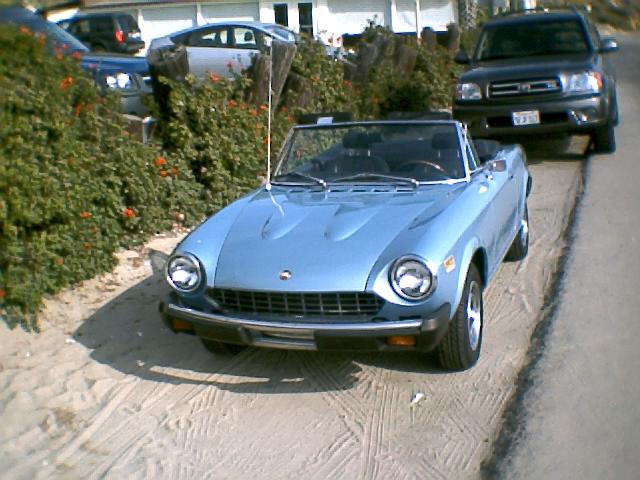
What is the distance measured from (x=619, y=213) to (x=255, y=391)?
190 inches

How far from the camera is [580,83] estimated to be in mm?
11125

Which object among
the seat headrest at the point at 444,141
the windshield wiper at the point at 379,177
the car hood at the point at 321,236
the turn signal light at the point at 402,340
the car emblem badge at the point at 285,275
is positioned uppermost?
the seat headrest at the point at 444,141

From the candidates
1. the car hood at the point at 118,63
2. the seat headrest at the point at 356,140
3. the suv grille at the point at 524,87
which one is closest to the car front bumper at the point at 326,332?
the seat headrest at the point at 356,140

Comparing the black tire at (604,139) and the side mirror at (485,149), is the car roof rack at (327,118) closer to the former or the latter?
the side mirror at (485,149)

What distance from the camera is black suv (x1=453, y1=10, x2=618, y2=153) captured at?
11094 millimetres

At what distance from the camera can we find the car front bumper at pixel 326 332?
475 centimetres

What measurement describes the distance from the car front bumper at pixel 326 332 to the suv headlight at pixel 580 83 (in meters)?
6.99

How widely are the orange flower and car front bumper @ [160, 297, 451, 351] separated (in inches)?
101

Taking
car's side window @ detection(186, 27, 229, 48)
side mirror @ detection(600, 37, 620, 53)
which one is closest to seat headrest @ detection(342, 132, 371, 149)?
side mirror @ detection(600, 37, 620, 53)

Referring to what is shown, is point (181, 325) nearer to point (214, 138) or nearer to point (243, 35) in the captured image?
point (214, 138)

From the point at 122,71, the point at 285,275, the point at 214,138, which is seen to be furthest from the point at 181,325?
the point at 122,71

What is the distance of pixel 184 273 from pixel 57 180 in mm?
1654

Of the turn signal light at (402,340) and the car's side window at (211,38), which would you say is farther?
the car's side window at (211,38)

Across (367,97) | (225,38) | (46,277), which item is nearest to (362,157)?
(46,277)
